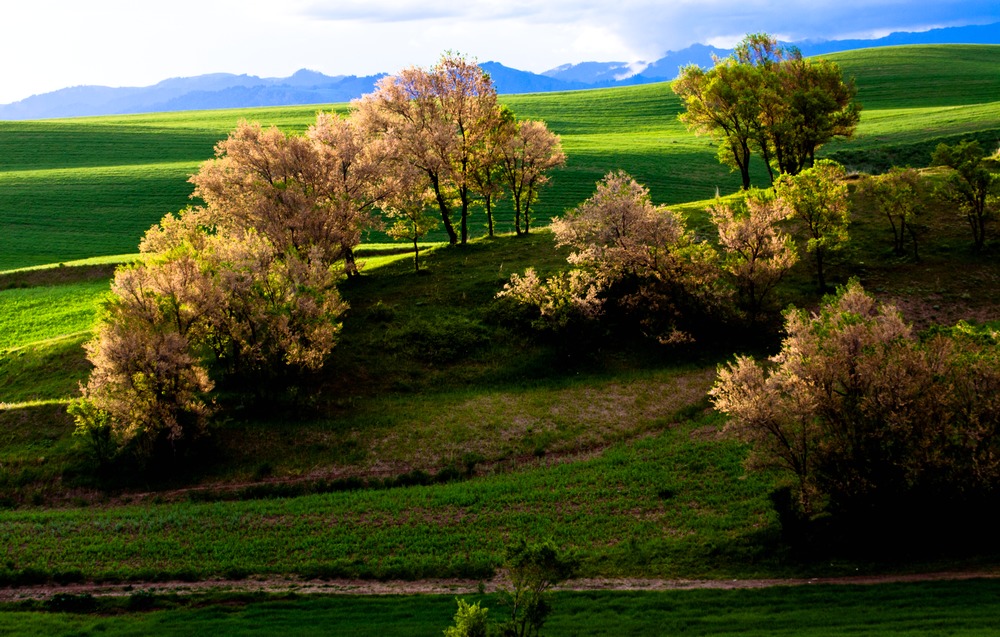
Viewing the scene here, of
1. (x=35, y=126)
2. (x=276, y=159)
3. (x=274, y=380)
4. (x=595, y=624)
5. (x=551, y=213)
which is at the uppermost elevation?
(x=35, y=126)

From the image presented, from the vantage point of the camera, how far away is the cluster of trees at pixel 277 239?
44406 mm

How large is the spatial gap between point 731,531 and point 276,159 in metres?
46.7

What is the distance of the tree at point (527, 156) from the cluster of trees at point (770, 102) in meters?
16.5

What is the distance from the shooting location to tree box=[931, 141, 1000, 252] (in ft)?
191

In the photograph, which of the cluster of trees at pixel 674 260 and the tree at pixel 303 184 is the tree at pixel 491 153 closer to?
the tree at pixel 303 184

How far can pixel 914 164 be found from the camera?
87.4m

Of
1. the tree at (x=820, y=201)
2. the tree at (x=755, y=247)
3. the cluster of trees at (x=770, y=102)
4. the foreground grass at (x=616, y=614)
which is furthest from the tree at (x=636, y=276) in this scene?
the foreground grass at (x=616, y=614)

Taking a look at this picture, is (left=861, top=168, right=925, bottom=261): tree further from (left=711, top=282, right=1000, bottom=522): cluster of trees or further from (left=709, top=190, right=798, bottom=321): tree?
(left=711, top=282, right=1000, bottom=522): cluster of trees

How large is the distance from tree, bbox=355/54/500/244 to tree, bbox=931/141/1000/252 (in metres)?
40.2

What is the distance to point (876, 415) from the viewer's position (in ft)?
94.5

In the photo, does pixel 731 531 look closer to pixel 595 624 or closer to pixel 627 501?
pixel 627 501

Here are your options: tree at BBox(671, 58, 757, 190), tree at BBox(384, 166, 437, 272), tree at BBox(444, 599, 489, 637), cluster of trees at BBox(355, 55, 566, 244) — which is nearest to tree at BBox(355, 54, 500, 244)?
cluster of trees at BBox(355, 55, 566, 244)

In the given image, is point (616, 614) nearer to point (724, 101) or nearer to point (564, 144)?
point (724, 101)

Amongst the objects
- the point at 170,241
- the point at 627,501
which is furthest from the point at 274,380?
the point at 627,501
